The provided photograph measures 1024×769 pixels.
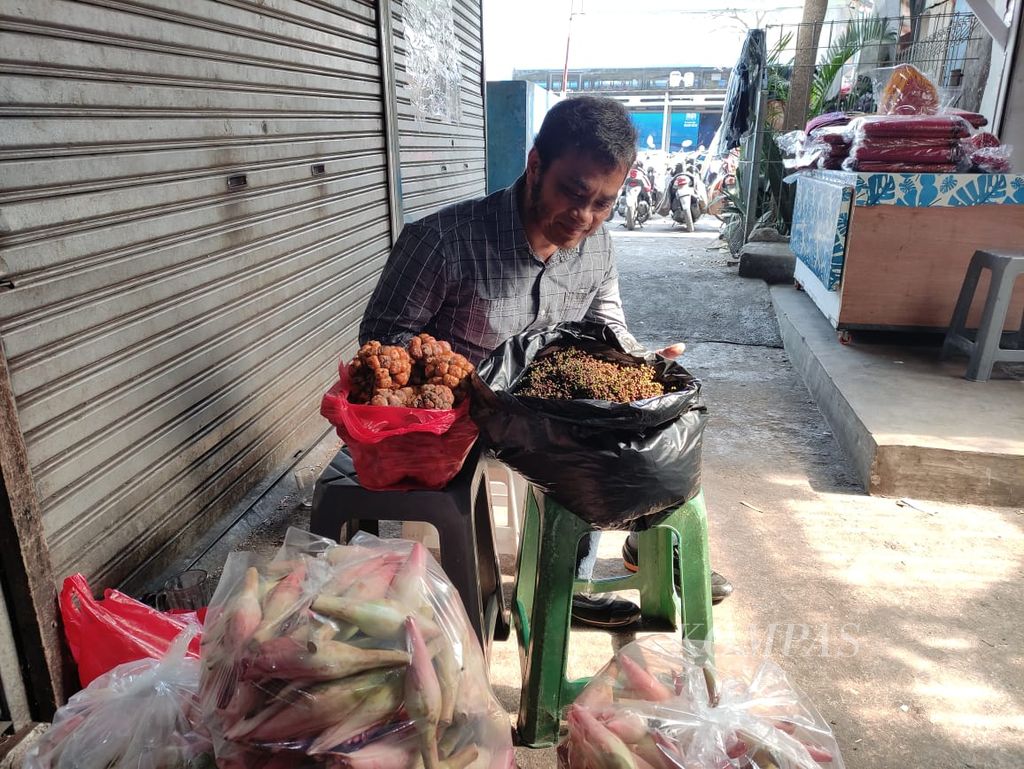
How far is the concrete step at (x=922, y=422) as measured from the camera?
2.95 meters

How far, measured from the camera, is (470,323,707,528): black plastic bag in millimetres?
1440

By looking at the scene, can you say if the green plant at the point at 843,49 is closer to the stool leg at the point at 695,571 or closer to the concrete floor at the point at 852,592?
the concrete floor at the point at 852,592

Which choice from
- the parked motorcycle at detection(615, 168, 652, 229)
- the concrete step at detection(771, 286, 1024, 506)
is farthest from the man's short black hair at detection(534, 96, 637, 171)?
the parked motorcycle at detection(615, 168, 652, 229)

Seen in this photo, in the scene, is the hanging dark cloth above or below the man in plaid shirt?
above

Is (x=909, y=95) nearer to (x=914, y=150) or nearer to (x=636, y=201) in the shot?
(x=914, y=150)

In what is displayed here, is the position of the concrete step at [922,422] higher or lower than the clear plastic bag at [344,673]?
lower

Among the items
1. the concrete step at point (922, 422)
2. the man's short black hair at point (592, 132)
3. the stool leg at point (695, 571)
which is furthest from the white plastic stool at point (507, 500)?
the concrete step at point (922, 422)

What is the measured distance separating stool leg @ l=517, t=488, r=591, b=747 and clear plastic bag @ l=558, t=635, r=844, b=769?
0.32 metres

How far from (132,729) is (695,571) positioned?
1258 mm

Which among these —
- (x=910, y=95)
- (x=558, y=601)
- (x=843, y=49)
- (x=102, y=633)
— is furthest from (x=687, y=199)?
(x=102, y=633)

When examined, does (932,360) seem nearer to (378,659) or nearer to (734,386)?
(734,386)

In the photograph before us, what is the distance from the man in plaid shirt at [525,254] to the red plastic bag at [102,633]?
93 cm

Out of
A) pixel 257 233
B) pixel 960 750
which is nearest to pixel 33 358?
pixel 257 233

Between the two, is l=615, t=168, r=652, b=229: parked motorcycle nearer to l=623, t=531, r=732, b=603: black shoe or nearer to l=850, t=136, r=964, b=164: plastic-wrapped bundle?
l=850, t=136, r=964, b=164: plastic-wrapped bundle
